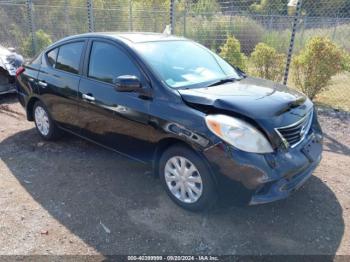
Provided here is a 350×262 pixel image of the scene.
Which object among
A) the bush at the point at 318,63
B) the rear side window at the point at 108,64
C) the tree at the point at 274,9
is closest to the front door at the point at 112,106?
the rear side window at the point at 108,64

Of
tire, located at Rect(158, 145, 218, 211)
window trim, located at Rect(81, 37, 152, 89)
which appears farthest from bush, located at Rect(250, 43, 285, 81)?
tire, located at Rect(158, 145, 218, 211)

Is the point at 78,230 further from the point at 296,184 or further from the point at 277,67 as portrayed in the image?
the point at 277,67

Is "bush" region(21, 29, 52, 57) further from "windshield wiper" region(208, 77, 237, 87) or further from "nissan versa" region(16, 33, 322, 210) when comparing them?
"windshield wiper" region(208, 77, 237, 87)

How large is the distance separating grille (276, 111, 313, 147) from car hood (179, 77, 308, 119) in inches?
6.3

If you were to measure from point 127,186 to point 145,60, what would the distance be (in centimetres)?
142

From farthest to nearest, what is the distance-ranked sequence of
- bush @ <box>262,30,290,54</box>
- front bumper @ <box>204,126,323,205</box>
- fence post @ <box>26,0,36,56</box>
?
fence post @ <box>26,0,36,56</box>, bush @ <box>262,30,290,54</box>, front bumper @ <box>204,126,323,205</box>

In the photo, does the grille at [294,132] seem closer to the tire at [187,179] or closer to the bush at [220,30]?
the tire at [187,179]

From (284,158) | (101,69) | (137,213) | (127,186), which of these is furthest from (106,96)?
(284,158)

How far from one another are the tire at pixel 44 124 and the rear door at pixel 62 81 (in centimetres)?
16

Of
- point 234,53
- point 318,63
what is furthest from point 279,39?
point 318,63

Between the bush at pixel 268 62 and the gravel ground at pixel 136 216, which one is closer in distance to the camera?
the gravel ground at pixel 136 216

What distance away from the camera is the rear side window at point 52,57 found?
4758 millimetres

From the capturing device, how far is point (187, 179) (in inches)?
129

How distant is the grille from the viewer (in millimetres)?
3042
